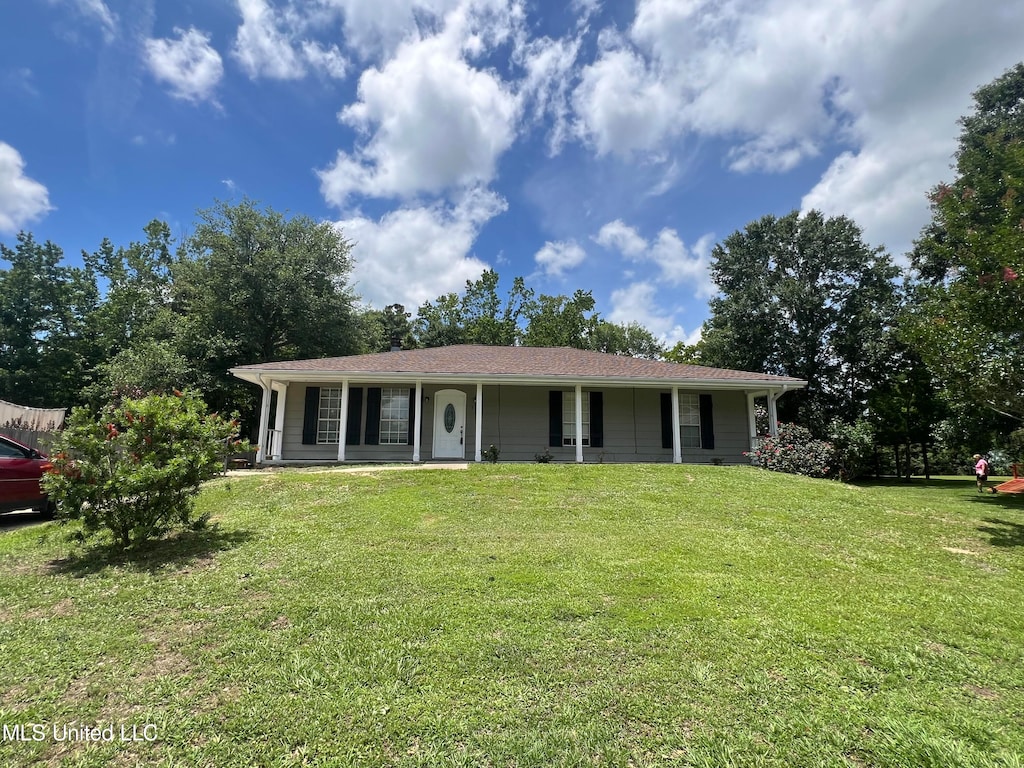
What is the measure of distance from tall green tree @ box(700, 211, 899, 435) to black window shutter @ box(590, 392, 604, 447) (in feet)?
43.6

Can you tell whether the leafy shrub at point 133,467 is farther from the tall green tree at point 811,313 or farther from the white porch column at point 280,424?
the tall green tree at point 811,313

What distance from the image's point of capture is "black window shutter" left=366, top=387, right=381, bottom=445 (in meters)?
14.2

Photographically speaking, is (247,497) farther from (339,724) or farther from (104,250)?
(104,250)

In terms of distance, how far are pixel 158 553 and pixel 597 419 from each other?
1143cm

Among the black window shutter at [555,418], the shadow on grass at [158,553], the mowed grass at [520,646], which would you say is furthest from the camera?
the black window shutter at [555,418]

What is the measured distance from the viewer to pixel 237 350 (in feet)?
73.5

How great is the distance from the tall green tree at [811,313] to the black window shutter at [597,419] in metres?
13.3

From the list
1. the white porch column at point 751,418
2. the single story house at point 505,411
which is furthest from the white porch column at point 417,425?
the white porch column at point 751,418

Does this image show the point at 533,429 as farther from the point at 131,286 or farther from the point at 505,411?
the point at 131,286

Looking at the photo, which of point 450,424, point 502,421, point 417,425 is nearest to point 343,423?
point 417,425

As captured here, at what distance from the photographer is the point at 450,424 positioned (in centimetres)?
1455

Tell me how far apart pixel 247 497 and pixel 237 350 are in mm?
16425

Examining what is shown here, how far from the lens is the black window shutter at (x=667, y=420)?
48.9 ft

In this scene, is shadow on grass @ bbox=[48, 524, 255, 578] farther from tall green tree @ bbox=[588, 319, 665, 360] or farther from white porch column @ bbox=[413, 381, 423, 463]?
tall green tree @ bbox=[588, 319, 665, 360]
